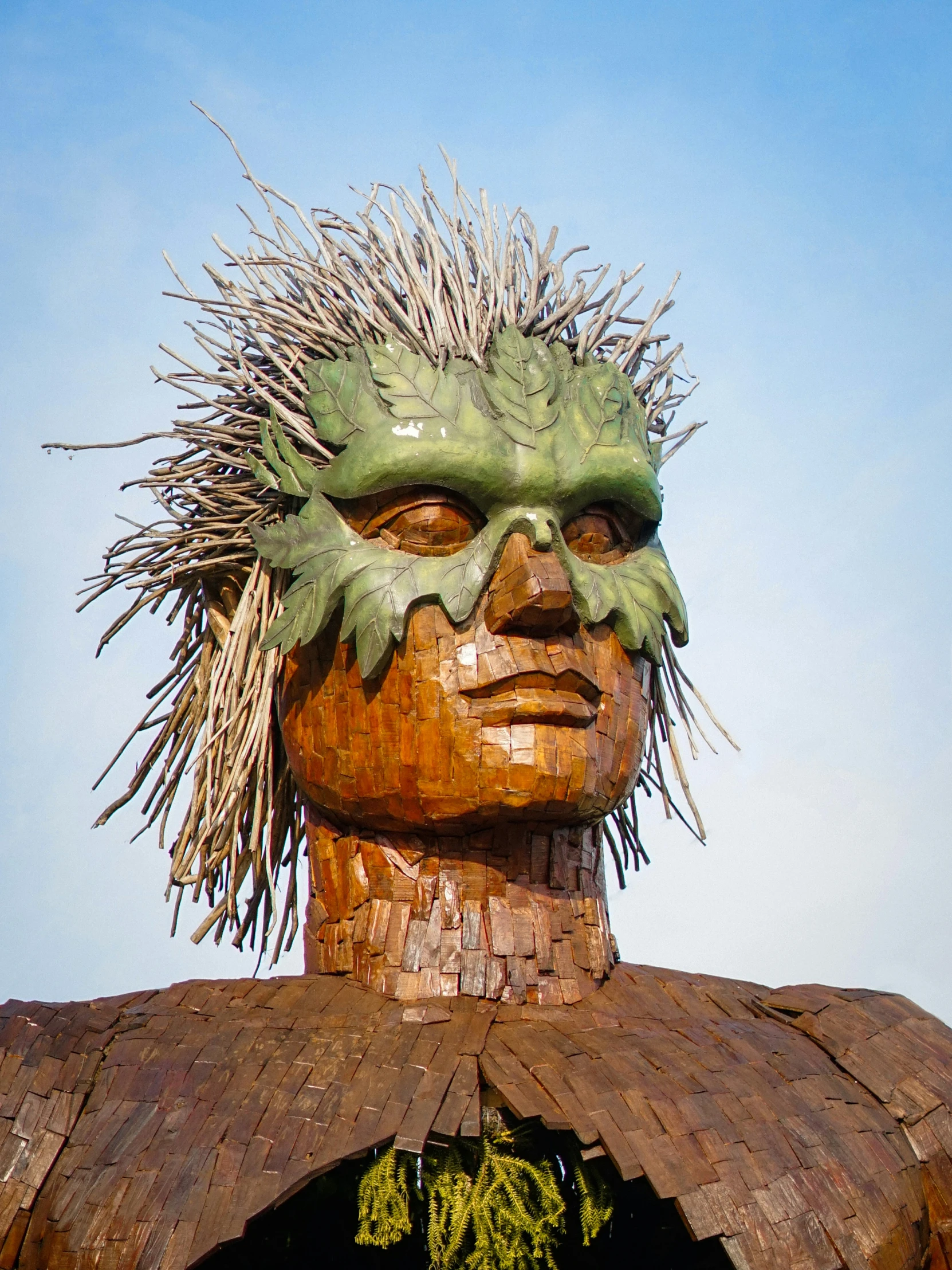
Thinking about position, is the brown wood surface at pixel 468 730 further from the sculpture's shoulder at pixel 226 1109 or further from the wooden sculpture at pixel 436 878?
the sculpture's shoulder at pixel 226 1109

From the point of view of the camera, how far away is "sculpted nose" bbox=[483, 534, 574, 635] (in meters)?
4.30

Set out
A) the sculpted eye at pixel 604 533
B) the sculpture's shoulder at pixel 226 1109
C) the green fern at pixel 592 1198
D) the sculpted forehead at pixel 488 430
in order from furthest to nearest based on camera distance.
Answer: the sculpted eye at pixel 604 533, the sculpted forehead at pixel 488 430, the green fern at pixel 592 1198, the sculpture's shoulder at pixel 226 1109

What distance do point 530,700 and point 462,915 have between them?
543 millimetres

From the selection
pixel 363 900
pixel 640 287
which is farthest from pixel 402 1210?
pixel 640 287

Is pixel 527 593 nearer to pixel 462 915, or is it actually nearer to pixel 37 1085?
pixel 462 915

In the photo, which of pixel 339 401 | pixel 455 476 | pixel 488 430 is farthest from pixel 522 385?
pixel 339 401

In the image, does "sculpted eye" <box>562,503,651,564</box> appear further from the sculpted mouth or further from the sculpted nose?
the sculpted mouth

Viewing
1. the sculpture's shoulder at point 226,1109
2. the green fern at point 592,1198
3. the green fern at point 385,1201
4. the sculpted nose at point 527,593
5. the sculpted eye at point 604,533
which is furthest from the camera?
the sculpted eye at point 604,533

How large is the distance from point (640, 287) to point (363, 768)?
1.62 meters

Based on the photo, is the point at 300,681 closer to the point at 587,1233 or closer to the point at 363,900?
the point at 363,900

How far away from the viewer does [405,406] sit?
4.47 metres

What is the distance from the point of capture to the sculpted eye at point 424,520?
446cm

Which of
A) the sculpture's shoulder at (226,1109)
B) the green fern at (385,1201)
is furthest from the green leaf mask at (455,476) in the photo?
the green fern at (385,1201)

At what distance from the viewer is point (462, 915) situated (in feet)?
14.4
